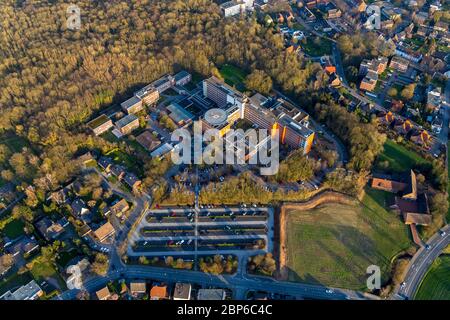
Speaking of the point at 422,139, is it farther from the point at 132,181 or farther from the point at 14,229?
the point at 14,229

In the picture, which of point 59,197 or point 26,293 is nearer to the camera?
point 26,293

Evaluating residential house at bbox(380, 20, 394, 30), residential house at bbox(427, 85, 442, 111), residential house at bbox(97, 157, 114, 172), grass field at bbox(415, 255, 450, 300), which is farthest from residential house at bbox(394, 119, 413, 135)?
residential house at bbox(97, 157, 114, 172)

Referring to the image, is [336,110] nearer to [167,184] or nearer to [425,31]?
[167,184]

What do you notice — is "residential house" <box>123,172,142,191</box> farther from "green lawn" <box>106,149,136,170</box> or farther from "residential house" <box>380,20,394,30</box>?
"residential house" <box>380,20,394,30</box>

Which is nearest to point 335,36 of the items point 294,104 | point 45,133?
point 294,104

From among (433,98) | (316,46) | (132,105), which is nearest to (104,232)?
(132,105)

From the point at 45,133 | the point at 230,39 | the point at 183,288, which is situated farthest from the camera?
the point at 230,39

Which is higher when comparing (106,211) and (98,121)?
(98,121)
